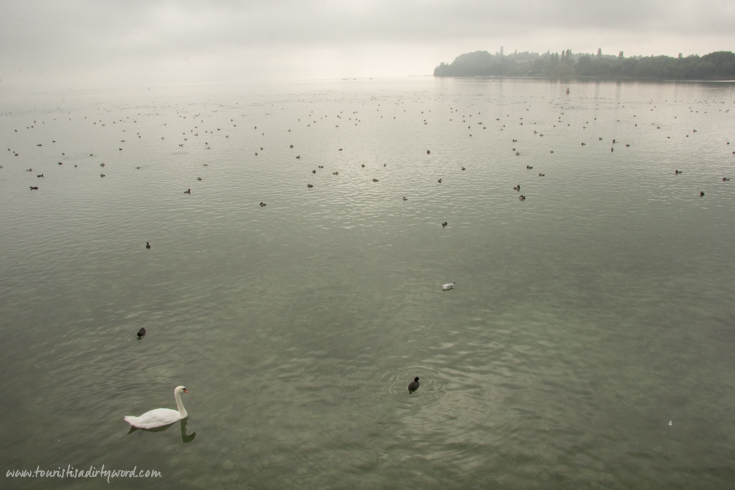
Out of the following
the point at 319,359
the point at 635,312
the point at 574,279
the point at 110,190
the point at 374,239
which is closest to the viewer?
the point at 319,359

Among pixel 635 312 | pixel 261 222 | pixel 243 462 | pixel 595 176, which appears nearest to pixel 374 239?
pixel 261 222

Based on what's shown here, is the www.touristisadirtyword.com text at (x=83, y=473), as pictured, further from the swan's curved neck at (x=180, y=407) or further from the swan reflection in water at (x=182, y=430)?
the swan's curved neck at (x=180, y=407)

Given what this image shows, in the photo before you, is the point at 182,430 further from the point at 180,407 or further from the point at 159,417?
the point at 159,417

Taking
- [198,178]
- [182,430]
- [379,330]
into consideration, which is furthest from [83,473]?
[198,178]

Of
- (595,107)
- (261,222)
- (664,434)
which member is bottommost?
(664,434)

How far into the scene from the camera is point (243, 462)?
45.5 ft

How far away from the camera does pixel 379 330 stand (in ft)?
66.5

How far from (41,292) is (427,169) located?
38568 mm

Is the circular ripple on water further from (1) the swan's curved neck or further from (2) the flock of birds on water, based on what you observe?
(1) the swan's curved neck

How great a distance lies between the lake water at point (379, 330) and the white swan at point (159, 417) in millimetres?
458

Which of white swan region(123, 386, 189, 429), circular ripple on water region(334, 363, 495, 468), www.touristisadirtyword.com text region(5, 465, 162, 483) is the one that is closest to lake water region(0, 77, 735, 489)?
circular ripple on water region(334, 363, 495, 468)

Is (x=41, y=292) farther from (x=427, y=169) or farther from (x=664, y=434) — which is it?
(x=427, y=169)

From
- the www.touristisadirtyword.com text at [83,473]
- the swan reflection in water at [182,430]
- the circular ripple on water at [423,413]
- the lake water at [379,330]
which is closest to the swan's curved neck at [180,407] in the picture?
the swan reflection in water at [182,430]

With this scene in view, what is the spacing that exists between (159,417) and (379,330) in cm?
979
